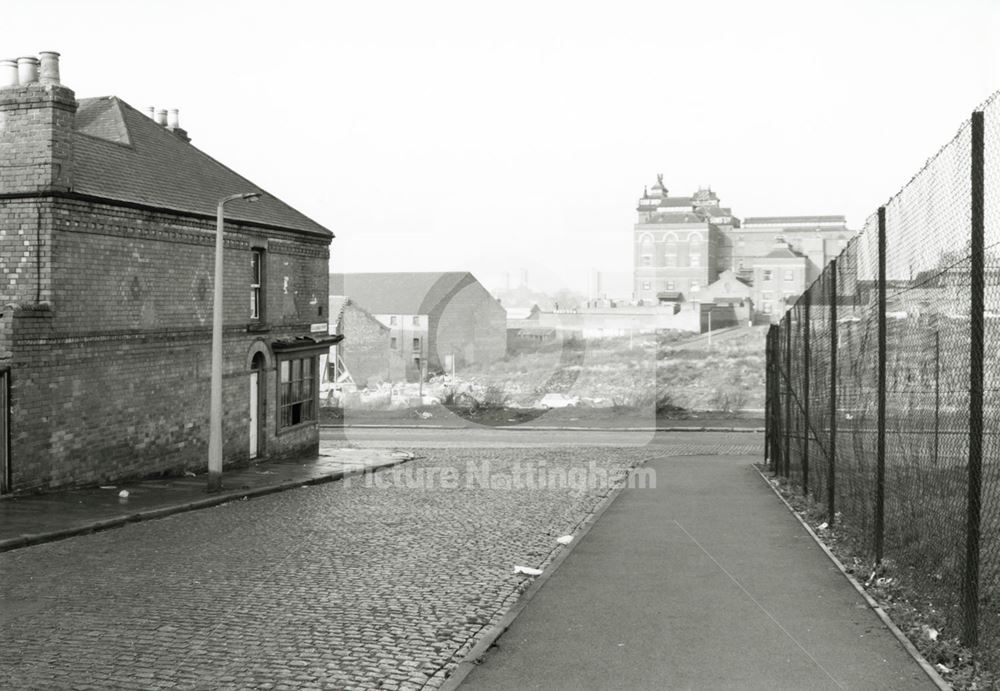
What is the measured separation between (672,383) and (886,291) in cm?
5168

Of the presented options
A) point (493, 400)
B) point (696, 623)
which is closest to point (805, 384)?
point (696, 623)

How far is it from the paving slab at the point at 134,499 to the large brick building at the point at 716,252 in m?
87.2

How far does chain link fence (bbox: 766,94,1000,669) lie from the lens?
7070 millimetres

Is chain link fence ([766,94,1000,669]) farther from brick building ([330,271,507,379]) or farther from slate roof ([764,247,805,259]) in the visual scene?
slate roof ([764,247,805,259])

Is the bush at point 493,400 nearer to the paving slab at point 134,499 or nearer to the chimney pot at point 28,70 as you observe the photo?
the paving slab at point 134,499

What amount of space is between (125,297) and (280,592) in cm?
1034

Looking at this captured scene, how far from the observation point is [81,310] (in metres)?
17.3

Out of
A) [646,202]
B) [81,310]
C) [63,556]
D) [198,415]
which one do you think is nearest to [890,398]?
[63,556]

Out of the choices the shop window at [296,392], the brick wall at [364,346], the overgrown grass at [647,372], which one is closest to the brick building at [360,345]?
the brick wall at [364,346]

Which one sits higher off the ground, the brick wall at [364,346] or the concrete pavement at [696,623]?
the brick wall at [364,346]

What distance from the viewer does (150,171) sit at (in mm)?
20391

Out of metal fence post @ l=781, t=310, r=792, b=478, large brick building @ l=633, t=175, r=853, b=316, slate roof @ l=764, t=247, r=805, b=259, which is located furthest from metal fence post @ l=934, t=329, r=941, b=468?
slate roof @ l=764, t=247, r=805, b=259

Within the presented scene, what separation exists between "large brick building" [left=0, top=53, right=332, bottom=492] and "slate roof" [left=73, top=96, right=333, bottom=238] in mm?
51

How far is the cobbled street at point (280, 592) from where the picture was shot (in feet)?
24.4
